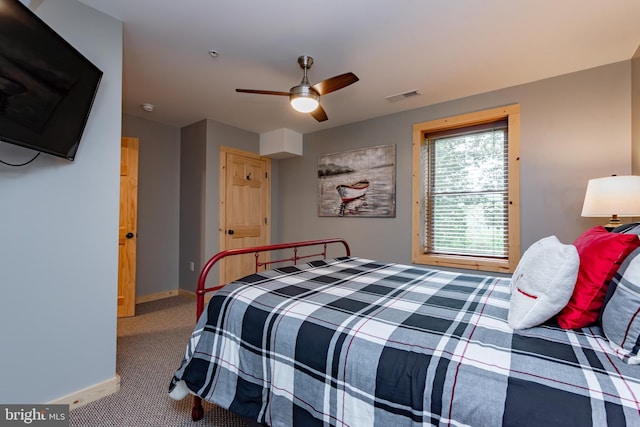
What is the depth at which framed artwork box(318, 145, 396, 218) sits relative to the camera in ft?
12.1

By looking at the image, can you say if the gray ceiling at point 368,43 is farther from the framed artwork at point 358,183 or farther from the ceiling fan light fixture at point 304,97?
the framed artwork at point 358,183

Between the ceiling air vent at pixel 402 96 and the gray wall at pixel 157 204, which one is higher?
the ceiling air vent at pixel 402 96

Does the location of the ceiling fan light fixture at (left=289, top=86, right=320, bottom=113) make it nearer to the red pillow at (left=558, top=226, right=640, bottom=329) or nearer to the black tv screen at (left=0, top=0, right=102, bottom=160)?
the black tv screen at (left=0, top=0, right=102, bottom=160)

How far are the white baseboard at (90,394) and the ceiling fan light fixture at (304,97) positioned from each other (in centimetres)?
238

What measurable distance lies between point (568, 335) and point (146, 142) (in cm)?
456

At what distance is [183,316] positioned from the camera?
3.34 metres

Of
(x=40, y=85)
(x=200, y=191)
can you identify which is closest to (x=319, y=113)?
(x=40, y=85)

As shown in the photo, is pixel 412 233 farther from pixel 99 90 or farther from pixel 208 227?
pixel 99 90

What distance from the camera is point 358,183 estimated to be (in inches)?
156

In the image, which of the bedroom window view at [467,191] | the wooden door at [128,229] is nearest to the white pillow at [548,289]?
the bedroom window view at [467,191]

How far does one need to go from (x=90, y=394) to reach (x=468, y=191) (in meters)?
3.72

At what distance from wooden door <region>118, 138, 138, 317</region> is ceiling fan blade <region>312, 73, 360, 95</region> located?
8.14 ft

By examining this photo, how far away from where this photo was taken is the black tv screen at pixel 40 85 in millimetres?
1304

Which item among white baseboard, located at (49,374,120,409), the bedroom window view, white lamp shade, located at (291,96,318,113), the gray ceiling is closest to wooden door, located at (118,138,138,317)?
the gray ceiling
